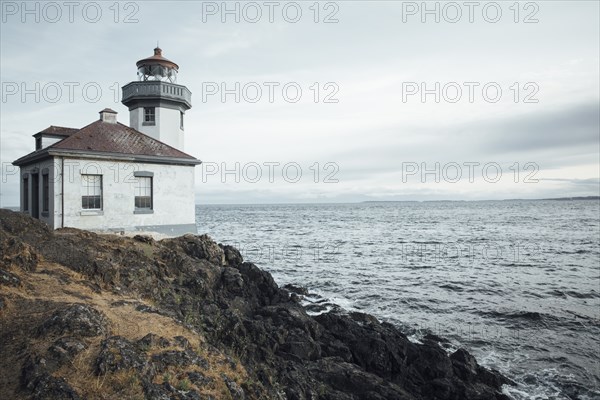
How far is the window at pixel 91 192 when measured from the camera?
62.3 ft

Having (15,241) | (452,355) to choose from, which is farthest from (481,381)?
(15,241)

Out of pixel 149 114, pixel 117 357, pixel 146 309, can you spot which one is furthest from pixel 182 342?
pixel 149 114

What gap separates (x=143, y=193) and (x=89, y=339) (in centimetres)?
1481

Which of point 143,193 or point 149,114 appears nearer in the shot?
point 143,193

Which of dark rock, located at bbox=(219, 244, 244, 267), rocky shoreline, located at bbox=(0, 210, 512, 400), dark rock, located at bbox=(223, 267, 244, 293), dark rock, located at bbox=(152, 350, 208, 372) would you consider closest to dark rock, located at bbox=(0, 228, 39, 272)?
rocky shoreline, located at bbox=(0, 210, 512, 400)

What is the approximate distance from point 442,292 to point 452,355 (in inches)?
417

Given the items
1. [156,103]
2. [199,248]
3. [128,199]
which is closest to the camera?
[199,248]

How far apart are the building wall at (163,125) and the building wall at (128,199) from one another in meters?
4.53

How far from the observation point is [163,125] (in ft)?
84.0

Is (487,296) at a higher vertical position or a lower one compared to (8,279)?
lower

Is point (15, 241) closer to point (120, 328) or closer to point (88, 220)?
point (120, 328)

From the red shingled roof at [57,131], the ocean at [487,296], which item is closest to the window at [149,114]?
the red shingled roof at [57,131]

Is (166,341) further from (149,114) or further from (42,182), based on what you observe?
→ (149,114)

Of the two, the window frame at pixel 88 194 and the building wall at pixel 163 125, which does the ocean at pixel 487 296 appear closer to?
the window frame at pixel 88 194
